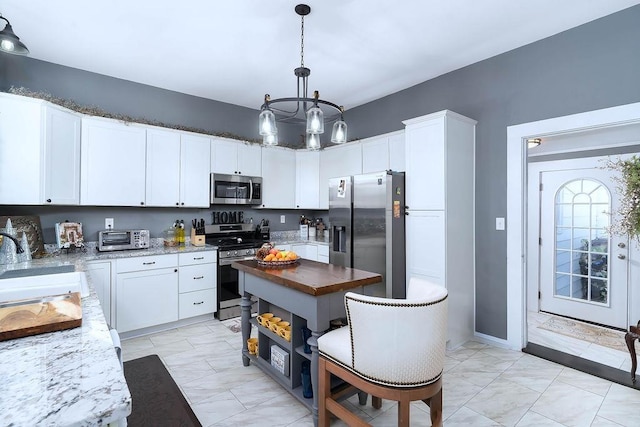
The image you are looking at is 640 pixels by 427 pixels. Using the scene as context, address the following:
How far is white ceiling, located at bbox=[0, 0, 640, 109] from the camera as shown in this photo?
244 centimetres

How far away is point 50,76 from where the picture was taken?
3293 mm

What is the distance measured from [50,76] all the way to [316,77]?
282 centimetres

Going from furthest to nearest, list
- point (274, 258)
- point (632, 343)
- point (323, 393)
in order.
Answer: point (274, 258) → point (632, 343) → point (323, 393)

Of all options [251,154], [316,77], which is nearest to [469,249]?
[316,77]

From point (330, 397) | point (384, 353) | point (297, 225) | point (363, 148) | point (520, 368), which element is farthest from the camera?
point (297, 225)

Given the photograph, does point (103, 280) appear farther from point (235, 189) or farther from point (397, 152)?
point (397, 152)

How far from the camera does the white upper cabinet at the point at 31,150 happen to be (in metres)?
2.69

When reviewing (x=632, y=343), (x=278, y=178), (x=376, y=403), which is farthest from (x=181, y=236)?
(x=632, y=343)

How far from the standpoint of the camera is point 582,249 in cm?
394

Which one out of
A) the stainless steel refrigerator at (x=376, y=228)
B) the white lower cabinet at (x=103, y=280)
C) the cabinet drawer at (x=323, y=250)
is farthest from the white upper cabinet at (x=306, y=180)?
the white lower cabinet at (x=103, y=280)

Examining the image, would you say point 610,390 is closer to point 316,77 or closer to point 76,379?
point 76,379

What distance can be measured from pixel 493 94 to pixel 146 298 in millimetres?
4250

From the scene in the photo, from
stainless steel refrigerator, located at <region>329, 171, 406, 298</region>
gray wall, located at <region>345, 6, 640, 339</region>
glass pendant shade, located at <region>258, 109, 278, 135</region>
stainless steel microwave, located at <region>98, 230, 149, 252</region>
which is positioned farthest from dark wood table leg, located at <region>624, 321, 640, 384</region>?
stainless steel microwave, located at <region>98, 230, 149, 252</region>

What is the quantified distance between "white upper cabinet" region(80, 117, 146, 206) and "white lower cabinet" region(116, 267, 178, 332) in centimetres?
84
